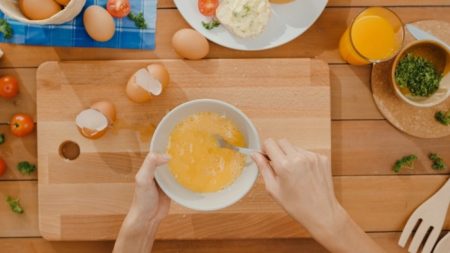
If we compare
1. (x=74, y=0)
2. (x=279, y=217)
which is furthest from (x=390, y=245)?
(x=74, y=0)

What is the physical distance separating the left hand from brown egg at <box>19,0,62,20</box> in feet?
1.28

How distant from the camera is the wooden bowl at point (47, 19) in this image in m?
1.09

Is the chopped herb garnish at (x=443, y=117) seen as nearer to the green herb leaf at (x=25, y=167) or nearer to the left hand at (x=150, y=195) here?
the left hand at (x=150, y=195)

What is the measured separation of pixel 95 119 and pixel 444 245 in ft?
2.83

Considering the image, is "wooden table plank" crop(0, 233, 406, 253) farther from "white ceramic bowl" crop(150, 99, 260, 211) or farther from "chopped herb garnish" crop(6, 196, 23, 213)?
"white ceramic bowl" crop(150, 99, 260, 211)

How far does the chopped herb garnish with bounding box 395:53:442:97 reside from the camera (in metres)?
1.20

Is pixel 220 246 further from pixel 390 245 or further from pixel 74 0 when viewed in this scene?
pixel 74 0

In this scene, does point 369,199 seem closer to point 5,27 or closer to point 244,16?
point 244,16

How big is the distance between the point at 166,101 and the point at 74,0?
0.95 ft

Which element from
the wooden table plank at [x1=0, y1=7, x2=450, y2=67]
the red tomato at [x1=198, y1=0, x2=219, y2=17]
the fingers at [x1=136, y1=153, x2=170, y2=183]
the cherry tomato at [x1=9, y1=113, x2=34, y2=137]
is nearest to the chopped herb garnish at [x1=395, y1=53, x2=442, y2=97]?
the wooden table plank at [x1=0, y1=7, x2=450, y2=67]

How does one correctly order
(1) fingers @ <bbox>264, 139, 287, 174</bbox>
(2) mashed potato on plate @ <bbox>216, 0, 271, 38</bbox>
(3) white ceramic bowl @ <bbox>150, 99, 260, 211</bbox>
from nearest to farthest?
(1) fingers @ <bbox>264, 139, 287, 174</bbox>, (3) white ceramic bowl @ <bbox>150, 99, 260, 211</bbox>, (2) mashed potato on plate @ <bbox>216, 0, 271, 38</bbox>

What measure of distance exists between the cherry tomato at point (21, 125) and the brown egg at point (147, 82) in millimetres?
256

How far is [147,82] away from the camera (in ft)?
3.72

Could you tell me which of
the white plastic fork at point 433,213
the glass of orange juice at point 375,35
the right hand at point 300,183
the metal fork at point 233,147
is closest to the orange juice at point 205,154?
the metal fork at point 233,147
